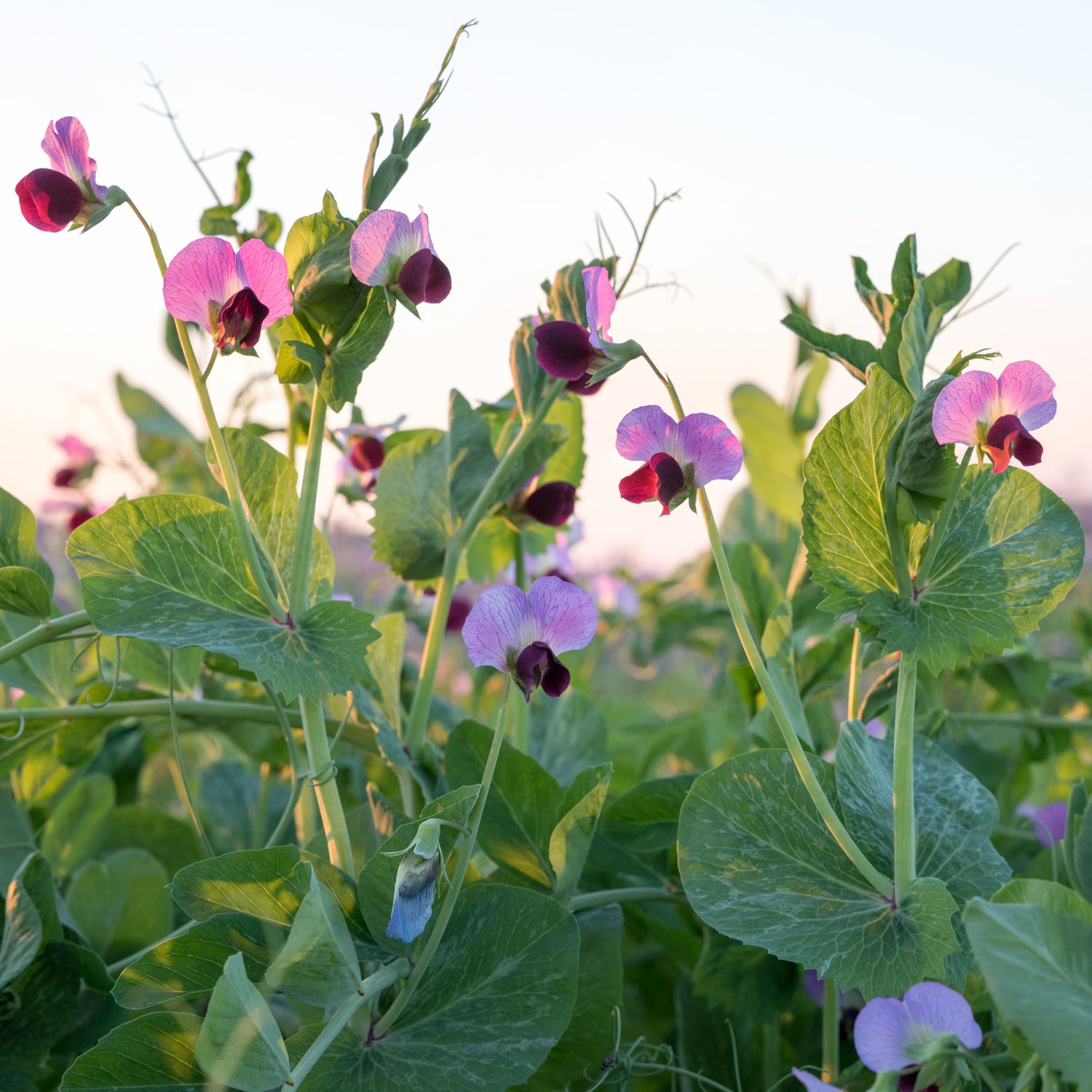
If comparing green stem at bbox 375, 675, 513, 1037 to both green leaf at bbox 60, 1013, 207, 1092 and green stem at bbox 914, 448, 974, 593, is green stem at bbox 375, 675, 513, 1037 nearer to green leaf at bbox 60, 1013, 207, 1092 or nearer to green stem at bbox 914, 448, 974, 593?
green leaf at bbox 60, 1013, 207, 1092

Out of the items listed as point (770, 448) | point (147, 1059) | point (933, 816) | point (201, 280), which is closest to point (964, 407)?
point (933, 816)

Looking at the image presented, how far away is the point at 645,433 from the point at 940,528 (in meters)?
0.14

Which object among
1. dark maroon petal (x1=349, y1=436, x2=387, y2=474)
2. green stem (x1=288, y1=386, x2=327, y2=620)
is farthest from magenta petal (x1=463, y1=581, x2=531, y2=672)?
dark maroon petal (x1=349, y1=436, x2=387, y2=474)

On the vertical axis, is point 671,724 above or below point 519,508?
below

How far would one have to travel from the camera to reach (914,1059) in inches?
13.8

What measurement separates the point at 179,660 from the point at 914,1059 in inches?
21.2

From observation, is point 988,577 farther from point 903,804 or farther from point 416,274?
point 416,274

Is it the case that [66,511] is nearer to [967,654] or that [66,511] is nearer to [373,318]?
[373,318]

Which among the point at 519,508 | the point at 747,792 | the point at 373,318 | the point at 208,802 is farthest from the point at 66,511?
the point at 747,792

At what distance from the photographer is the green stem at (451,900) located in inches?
16.9

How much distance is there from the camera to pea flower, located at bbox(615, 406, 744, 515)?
0.43 metres

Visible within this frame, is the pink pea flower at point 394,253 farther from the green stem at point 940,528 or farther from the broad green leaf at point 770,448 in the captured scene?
the broad green leaf at point 770,448

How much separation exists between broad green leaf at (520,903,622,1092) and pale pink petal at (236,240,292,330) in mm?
353

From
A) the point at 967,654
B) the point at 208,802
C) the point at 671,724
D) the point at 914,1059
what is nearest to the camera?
the point at 914,1059
